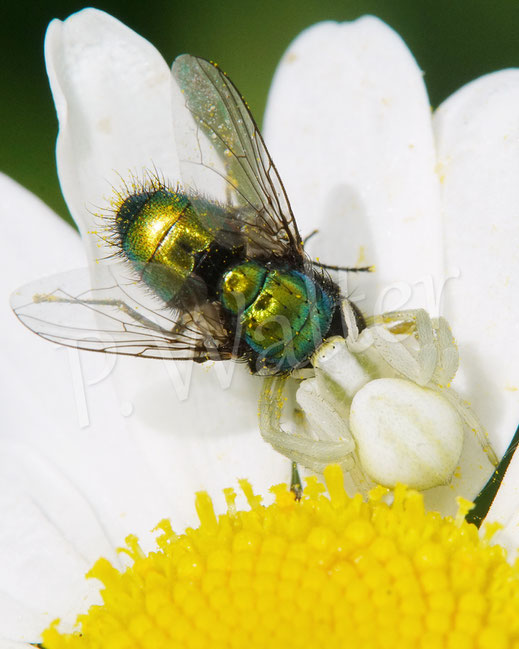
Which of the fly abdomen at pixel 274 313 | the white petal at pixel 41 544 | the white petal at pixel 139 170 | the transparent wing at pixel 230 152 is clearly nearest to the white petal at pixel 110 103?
the white petal at pixel 139 170

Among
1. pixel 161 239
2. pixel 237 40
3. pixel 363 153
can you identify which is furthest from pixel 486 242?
pixel 237 40

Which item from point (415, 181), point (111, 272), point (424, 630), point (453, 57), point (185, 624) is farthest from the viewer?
point (453, 57)

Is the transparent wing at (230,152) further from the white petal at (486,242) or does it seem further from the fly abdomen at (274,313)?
the white petal at (486,242)

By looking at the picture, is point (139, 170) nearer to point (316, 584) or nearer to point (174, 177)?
point (174, 177)

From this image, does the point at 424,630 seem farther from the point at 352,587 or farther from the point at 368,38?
the point at 368,38

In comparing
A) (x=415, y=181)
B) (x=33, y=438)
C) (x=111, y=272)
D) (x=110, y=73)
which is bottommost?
(x=33, y=438)

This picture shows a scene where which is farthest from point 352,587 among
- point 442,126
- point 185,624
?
point 442,126
